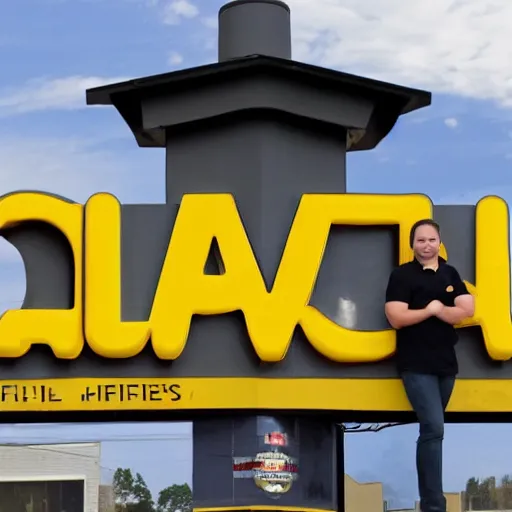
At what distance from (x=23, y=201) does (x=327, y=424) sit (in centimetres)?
306

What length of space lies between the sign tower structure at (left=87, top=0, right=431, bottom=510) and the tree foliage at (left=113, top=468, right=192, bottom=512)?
2736cm

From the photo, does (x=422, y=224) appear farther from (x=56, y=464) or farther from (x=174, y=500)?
(x=174, y=500)

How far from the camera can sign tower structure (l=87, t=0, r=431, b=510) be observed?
888cm

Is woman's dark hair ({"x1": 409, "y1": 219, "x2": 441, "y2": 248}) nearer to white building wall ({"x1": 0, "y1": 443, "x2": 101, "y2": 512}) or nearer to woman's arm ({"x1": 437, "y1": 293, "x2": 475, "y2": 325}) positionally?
woman's arm ({"x1": 437, "y1": 293, "x2": 475, "y2": 325})

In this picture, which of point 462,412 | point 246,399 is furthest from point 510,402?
point 246,399

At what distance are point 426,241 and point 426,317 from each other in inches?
22.3

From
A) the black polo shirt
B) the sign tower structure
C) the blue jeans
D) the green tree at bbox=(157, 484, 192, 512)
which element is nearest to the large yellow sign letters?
the sign tower structure

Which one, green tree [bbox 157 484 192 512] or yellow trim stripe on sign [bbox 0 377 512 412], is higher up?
yellow trim stripe on sign [bbox 0 377 512 412]

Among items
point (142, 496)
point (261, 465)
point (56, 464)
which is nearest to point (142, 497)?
point (142, 496)

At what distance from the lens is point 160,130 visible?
9.74 m

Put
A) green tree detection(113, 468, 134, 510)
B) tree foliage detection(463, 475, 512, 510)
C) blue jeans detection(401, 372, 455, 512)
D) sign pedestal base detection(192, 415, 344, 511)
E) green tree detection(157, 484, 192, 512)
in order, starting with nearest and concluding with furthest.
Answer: blue jeans detection(401, 372, 455, 512) → sign pedestal base detection(192, 415, 344, 511) → tree foliage detection(463, 475, 512, 510) → green tree detection(113, 468, 134, 510) → green tree detection(157, 484, 192, 512)

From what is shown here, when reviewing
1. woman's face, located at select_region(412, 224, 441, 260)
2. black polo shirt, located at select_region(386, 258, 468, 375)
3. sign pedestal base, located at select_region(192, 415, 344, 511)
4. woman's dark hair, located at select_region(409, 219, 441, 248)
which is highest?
woman's dark hair, located at select_region(409, 219, 441, 248)

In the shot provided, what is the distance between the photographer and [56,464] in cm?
3044

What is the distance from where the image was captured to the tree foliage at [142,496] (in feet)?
119
